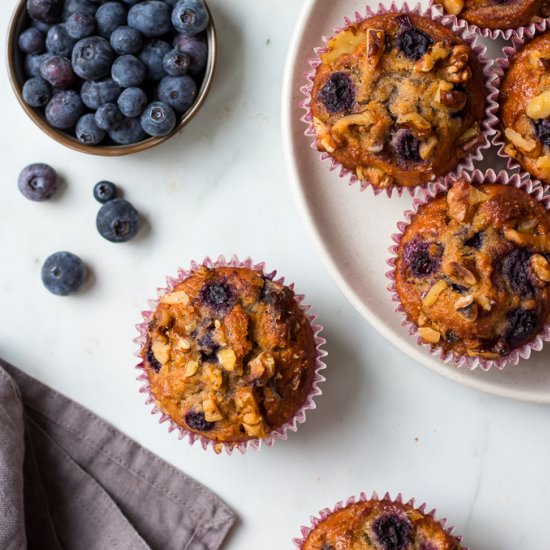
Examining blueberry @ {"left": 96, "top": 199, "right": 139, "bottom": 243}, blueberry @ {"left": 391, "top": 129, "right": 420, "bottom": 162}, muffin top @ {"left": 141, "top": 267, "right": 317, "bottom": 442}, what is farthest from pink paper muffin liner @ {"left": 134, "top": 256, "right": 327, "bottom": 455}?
blueberry @ {"left": 391, "top": 129, "right": 420, "bottom": 162}

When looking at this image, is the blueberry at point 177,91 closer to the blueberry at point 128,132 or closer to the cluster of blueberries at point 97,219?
the blueberry at point 128,132

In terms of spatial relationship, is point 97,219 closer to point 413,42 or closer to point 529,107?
point 413,42

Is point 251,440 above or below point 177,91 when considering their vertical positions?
below

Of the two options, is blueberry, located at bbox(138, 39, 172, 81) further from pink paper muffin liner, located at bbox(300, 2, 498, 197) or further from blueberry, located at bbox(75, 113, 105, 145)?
pink paper muffin liner, located at bbox(300, 2, 498, 197)

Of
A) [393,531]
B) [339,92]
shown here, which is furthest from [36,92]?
[393,531]

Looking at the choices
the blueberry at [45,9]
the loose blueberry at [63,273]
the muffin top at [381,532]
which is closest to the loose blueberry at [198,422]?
the muffin top at [381,532]

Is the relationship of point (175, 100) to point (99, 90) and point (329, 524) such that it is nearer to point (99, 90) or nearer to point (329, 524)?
point (99, 90)
